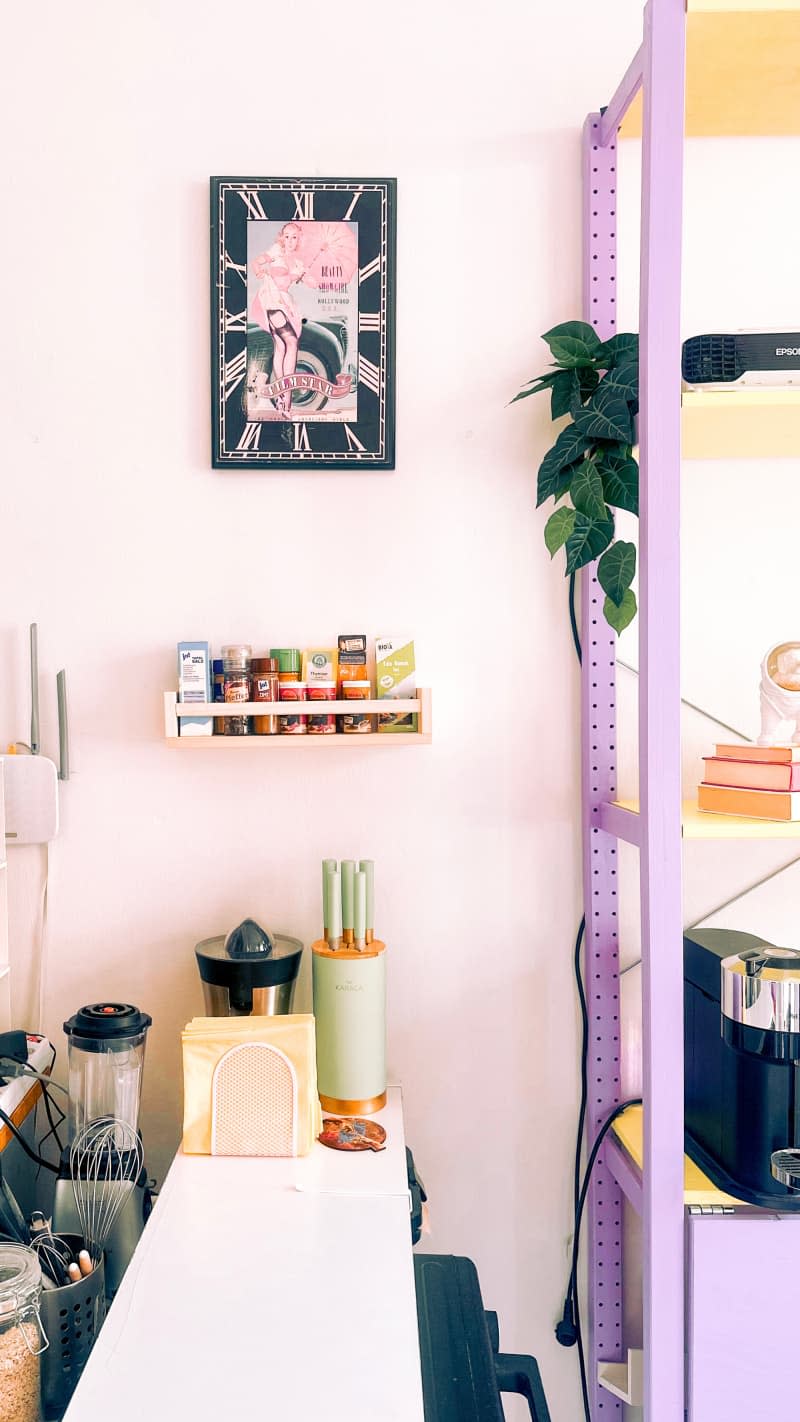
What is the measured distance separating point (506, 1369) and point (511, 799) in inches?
29.5

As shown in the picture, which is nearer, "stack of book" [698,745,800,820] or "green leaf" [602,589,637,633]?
"stack of book" [698,745,800,820]

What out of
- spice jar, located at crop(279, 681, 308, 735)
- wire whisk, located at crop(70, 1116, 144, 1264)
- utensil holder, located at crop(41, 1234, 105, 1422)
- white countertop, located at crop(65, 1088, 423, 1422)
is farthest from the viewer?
spice jar, located at crop(279, 681, 308, 735)

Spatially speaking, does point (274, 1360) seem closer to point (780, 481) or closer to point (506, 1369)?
point (506, 1369)

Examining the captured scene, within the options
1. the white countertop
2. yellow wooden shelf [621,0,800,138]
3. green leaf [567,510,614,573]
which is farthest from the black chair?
yellow wooden shelf [621,0,800,138]

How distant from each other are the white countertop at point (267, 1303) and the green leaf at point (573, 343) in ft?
3.63

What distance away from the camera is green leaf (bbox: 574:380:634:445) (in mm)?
1309

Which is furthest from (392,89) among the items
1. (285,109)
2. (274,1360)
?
(274,1360)

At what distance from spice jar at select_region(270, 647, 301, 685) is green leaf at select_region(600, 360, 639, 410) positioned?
575 millimetres

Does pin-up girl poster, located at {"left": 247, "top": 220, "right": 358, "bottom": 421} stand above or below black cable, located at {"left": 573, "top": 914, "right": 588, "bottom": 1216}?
above

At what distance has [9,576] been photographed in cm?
155

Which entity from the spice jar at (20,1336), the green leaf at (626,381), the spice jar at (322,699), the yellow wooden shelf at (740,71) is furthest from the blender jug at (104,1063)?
the yellow wooden shelf at (740,71)

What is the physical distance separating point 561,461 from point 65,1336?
1193mm

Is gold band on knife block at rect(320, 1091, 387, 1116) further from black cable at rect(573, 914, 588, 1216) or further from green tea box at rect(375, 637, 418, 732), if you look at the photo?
green tea box at rect(375, 637, 418, 732)

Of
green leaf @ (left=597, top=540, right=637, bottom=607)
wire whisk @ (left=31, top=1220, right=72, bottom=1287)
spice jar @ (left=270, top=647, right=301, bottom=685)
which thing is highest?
green leaf @ (left=597, top=540, right=637, bottom=607)
